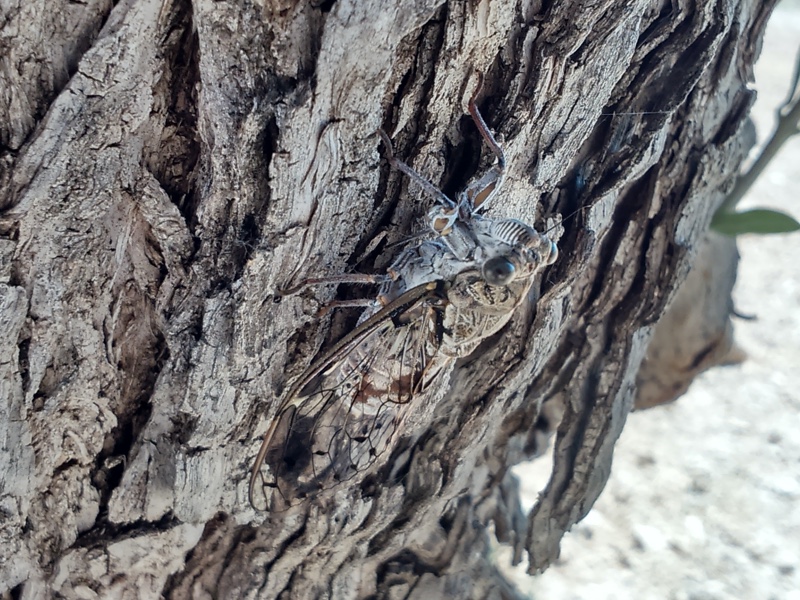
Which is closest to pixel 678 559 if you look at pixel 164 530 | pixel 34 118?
pixel 164 530

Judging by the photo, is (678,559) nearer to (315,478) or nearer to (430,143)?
(315,478)

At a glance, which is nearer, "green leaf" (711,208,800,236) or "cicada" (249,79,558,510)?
"cicada" (249,79,558,510)

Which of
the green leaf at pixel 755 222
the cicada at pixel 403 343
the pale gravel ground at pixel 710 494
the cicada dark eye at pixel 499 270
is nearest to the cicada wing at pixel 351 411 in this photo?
the cicada at pixel 403 343

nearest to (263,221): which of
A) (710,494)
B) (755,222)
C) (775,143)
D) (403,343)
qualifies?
(403,343)

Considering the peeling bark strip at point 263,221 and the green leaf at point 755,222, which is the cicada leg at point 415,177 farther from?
the green leaf at point 755,222

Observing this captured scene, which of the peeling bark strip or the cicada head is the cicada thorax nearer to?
the cicada head

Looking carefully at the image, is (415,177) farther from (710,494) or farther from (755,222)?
(710,494)

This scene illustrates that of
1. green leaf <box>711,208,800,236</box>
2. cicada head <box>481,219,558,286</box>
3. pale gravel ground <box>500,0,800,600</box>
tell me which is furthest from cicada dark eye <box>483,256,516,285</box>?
pale gravel ground <box>500,0,800,600</box>
